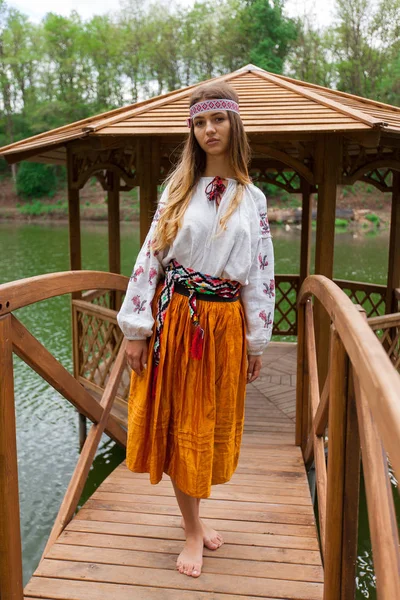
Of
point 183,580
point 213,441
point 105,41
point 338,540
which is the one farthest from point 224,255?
point 105,41

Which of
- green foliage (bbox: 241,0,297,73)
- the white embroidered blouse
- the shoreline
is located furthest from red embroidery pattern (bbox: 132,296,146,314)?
green foliage (bbox: 241,0,297,73)

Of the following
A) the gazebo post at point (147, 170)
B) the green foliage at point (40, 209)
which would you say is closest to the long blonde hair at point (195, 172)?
the gazebo post at point (147, 170)

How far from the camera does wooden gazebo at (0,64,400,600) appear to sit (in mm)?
1236

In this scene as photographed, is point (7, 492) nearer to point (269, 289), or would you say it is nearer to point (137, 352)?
point (137, 352)

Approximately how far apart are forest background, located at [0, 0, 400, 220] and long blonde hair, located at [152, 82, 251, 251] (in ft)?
94.7

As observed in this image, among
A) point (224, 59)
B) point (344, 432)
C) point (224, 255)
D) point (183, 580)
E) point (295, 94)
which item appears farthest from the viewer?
point (224, 59)

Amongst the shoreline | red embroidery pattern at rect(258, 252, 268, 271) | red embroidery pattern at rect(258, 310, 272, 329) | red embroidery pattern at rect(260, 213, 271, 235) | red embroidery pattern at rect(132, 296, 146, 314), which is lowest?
the shoreline

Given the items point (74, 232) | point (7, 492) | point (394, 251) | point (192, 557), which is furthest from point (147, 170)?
point (7, 492)

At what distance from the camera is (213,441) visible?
1955 millimetres

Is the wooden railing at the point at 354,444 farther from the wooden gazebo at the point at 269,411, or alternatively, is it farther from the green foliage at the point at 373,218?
the green foliage at the point at 373,218

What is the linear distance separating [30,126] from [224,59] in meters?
12.7

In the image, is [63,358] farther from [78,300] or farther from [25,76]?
[25,76]

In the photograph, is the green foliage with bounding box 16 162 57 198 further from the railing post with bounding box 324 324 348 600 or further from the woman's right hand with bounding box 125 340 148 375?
the railing post with bounding box 324 324 348 600

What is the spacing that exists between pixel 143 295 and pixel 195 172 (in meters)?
0.46
